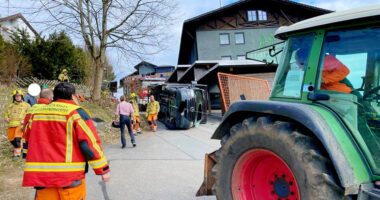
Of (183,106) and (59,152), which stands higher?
(59,152)

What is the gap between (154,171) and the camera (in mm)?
7344

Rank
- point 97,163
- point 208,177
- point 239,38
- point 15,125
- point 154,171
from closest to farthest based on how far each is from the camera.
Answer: point 97,163 → point 208,177 → point 154,171 → point 15,125 → point 239,38

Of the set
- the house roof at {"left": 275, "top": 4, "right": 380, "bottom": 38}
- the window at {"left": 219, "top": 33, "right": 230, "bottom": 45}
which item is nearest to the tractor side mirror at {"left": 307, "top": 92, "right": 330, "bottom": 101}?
the house roof at {"left": 275, "top": 4, "right": 380, "bottom": 38}

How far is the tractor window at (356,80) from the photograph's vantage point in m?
2.82

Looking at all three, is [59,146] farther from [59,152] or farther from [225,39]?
[225,39]

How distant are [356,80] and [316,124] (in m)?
0.53

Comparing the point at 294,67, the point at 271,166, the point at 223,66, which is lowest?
the point at 271,166

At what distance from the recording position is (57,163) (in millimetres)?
3221

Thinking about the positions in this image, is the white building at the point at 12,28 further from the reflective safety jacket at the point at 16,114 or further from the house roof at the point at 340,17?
the house roof at the point at 340,17

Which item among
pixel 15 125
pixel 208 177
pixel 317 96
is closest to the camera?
pixel 317 96

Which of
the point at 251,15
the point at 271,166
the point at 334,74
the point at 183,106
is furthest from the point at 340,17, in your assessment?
the point at 251,15

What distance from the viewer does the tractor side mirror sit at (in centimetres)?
312

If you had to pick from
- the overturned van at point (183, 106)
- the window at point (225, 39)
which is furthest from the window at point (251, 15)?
the overturned van at point (183, 106)

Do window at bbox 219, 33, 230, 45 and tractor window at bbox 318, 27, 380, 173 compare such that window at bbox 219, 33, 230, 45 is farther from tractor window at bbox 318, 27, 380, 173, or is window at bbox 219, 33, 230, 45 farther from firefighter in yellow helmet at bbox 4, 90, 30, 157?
tractor window at bbox 318, 27, 380, 173
